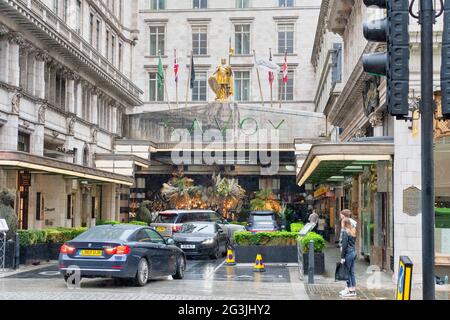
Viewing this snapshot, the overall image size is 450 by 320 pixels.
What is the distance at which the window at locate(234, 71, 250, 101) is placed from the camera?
227ft

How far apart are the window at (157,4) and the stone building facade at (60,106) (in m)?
19.3

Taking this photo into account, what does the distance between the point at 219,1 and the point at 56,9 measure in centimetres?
3571

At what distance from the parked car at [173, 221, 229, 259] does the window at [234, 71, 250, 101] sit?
141 ft

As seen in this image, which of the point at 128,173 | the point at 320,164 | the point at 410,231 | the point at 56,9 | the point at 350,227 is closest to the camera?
the point at 350,227

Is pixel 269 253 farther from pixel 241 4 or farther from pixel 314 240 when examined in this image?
pixel 241 4

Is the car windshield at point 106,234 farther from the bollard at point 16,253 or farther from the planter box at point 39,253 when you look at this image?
the planter box at point 39,253

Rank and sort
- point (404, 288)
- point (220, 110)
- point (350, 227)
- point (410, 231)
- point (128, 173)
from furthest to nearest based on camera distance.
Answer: point (220, 110) → point (128, 173) → point (410, 231) → point (350, 227) → point (404, 288)

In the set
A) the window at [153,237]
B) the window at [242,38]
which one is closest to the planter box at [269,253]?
the window at [153,237]

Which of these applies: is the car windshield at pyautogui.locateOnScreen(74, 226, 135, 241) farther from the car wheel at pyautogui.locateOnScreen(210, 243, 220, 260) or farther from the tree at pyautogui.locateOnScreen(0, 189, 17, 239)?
the car wheel at pyautogui.locateOnScreen(210, 243, 220, 260)

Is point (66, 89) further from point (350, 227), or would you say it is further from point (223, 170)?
point (350, 227)

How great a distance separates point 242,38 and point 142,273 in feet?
186

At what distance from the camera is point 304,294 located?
603 inches

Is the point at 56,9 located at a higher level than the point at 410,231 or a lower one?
higher

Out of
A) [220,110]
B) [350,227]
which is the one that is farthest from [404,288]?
[220,110]
